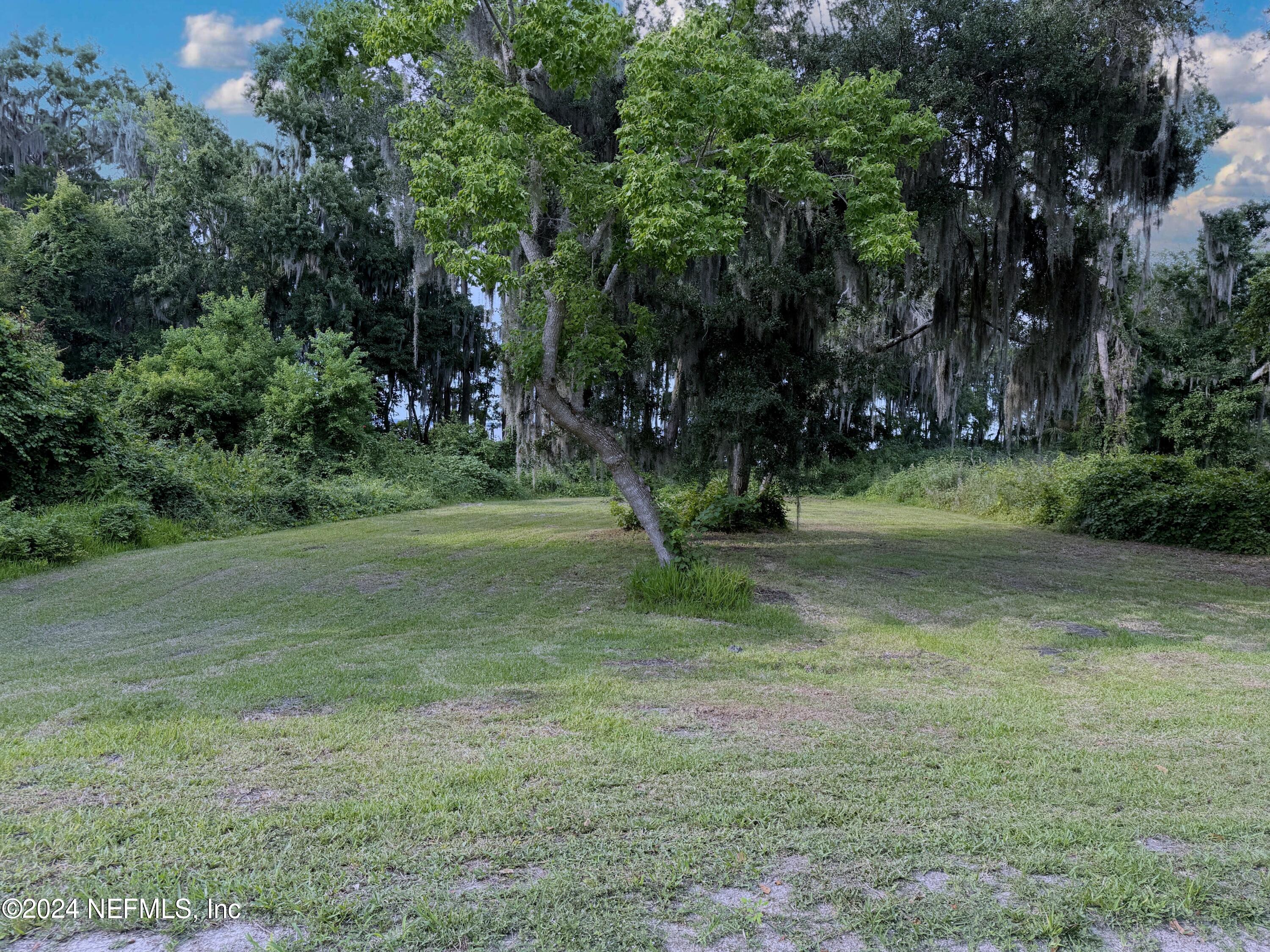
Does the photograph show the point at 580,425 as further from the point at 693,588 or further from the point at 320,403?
the point at 320,403

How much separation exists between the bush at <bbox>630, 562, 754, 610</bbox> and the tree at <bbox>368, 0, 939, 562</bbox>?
0.50 m

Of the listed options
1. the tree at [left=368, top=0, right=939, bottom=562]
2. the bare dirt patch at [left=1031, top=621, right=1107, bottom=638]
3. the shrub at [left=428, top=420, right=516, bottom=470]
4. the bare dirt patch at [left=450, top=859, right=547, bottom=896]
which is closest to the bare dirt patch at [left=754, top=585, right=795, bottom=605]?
the tree at [left=368, top=0, right=939, bottom=562]

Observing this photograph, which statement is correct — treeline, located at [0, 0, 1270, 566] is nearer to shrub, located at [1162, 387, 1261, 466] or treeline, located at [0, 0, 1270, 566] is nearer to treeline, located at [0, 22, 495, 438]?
shrub, located at [1162, 387, 1261, 466]

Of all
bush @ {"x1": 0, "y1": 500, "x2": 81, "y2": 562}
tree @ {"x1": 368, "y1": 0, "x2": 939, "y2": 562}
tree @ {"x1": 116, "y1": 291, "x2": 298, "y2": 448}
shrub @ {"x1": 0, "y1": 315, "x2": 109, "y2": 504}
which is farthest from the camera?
tree @ {"x1": 116, "y1": 291, "x2": 298, "y2": 448}

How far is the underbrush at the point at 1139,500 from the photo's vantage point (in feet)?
39.2

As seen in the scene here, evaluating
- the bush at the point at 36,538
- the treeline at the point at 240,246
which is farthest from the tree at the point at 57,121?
the bush at the point at 36,538

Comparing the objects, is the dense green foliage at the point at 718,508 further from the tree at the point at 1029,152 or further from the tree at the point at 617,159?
the tree at the point at 617,159

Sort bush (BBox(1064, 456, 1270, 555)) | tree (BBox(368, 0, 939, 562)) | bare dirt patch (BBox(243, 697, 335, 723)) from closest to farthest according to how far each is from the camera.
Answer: bare dirt patch (BBox(243, 697, 335, 723)) < tree (BBox(368, 0, 939, 562)) < bush (BBox(1064, 456, 1270, 555))

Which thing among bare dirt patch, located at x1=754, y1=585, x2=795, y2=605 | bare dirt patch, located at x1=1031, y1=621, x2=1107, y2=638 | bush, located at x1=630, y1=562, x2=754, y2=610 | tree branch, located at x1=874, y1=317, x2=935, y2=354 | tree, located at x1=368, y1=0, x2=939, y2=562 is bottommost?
bare dirt patch, located at x1=1031, y1=621, x2=1107, y2=638

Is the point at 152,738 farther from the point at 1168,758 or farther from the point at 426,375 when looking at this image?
the point at 426,375

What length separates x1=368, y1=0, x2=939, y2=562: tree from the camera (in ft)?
22.7

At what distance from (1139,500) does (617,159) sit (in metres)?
10.6

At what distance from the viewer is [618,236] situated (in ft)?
28.0

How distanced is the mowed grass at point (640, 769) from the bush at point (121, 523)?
328 centimetres
